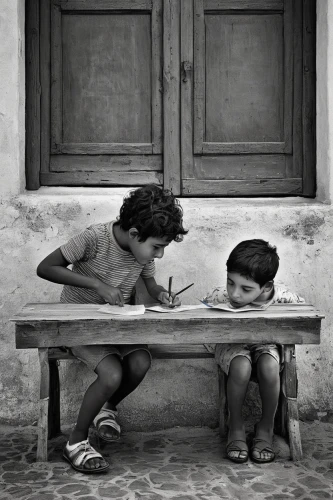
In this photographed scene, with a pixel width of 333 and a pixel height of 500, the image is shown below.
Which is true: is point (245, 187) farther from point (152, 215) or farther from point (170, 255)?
point (152, 215)

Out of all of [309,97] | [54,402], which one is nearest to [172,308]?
[54,402]

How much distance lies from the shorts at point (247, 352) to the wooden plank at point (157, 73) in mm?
1407

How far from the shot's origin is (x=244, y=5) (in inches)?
172

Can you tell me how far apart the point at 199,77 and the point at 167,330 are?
173 centimetres

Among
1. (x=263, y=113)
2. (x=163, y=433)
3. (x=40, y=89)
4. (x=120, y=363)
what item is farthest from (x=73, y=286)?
(x=263, y=113)

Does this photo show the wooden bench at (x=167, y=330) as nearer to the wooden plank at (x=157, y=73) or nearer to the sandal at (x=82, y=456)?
the sandal at (x=82, y=456)

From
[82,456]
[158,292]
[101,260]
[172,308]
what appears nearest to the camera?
[82,456]

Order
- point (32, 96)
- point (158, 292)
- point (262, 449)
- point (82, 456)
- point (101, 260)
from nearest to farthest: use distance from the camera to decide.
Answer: point (82, 456) → point (262, 449) → point (101, 260) → point (158, 292) → point (32, 96)

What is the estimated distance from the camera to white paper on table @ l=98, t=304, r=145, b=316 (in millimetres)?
3391

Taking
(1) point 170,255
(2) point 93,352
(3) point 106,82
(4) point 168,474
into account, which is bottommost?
(4) point 168,474

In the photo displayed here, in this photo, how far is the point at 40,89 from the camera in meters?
4.34

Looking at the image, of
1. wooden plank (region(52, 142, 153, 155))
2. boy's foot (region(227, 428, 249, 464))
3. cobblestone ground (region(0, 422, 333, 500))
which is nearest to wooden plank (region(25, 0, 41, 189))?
wooden plank (region(52, 142, 153, 155))

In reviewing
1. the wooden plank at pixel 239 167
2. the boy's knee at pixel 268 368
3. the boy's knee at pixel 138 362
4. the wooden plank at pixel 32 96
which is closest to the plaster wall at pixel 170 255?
the wooden plank at pixel 32 96

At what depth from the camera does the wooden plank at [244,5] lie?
4348 mm
